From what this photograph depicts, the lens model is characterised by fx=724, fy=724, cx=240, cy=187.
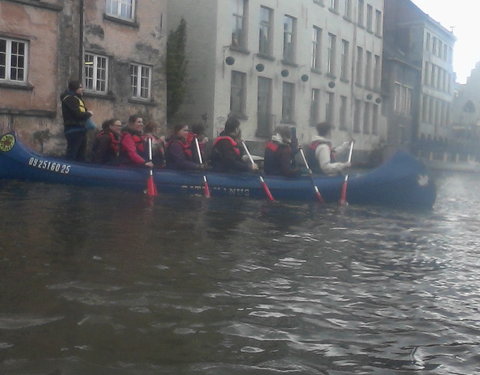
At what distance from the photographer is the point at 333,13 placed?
119 ft

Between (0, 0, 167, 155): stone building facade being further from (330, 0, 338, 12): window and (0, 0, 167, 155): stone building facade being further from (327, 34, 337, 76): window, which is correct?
(330, 0, 338, 12): window

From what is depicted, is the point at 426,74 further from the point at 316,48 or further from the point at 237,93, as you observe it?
the point at 237,93

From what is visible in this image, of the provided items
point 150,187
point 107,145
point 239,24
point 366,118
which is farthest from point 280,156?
point 366,118

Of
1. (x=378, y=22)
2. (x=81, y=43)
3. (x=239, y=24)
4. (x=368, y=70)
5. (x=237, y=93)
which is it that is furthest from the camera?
(x=378, y=22)

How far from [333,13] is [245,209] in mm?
25754

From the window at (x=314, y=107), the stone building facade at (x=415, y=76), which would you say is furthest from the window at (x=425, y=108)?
the window at (x=314, y=107)

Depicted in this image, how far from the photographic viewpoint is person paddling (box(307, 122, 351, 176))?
48.0ft

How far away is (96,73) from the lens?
72.5ft

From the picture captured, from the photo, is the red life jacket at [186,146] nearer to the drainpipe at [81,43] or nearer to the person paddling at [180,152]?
the person paddling at [180,152]

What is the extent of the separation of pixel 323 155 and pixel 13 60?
9376 mm

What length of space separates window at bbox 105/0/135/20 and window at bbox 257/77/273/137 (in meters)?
8.03

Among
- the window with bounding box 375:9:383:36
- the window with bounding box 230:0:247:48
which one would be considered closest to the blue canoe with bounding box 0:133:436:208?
the window with bounding box 230:0:247:48

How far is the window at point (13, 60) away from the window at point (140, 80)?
4.71 m

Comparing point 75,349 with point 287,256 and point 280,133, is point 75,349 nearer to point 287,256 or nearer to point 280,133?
point 287,256
